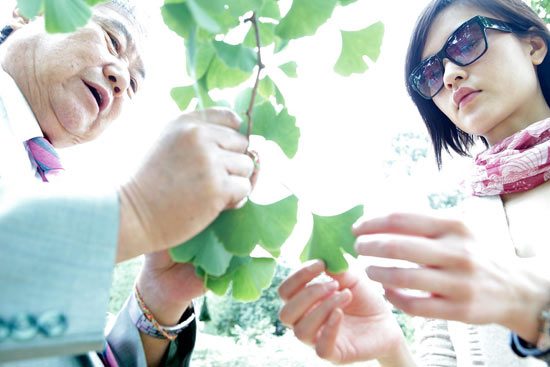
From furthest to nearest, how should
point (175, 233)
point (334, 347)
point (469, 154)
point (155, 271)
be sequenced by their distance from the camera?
1. point (469, 154)
2. point (155, 271)
3. point (334, 347)
4. point (175, 233)

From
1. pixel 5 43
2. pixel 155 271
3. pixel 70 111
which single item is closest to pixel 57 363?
pixel 155 271

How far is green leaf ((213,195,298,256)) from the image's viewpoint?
1.26 feet

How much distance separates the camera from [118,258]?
0.36 meters

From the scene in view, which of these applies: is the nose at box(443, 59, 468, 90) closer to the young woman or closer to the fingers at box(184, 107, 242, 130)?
the young woman

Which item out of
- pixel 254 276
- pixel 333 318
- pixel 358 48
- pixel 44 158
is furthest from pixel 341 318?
pixel 44 158

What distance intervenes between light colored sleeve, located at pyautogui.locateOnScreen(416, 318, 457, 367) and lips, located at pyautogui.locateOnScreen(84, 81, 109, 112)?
973 mm

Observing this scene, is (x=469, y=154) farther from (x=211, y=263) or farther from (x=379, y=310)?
(x=211, y=263)

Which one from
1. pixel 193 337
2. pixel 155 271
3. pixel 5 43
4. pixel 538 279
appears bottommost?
pixel 193 337

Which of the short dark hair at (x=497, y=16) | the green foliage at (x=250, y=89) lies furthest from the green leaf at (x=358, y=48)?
the short dark hair at (x=497, y=16)

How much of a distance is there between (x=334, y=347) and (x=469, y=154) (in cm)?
94

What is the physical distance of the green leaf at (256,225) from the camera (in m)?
0.38

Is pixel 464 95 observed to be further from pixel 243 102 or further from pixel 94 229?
pixel 94 229

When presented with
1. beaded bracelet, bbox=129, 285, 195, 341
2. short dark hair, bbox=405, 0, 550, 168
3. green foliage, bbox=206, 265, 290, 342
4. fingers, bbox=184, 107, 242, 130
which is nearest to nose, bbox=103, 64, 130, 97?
beaded bracelet, bbox=129, 285, 195, 341

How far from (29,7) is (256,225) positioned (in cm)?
30
